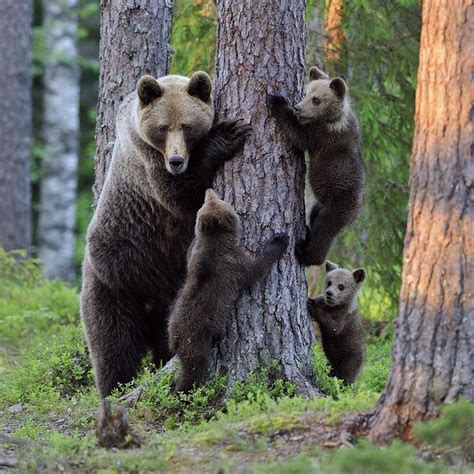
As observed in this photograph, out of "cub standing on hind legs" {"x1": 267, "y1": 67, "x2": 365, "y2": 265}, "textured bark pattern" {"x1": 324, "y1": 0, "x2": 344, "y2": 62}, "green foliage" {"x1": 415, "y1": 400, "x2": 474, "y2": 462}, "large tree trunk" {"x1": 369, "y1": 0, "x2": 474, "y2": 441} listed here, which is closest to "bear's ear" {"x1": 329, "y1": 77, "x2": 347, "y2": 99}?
"cub standing on hind legs" {"x1": 267, "y1": 67, "x2": 365, "y2": 265}

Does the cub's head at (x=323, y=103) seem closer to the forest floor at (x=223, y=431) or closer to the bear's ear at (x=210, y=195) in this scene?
the bear's ear at (x=210, y=195)

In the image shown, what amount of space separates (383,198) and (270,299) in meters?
4.55

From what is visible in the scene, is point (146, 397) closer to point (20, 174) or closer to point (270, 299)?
point (270, 299)

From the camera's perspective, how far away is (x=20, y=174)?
1853 centimetres

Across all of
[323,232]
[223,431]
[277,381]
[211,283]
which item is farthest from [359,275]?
[223,431]

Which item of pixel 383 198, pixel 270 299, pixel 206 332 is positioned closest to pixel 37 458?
pixel 206 332

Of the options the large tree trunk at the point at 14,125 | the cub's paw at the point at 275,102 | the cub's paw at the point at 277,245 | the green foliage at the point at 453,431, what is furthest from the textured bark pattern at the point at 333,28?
the large tree trunk at the point at 14,125

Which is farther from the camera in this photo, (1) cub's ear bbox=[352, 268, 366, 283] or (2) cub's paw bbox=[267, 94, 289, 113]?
(1) cub's ear bbox=[352, 268, 366, 283]

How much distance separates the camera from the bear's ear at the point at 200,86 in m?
7.88

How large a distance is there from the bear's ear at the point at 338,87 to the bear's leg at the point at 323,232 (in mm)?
879

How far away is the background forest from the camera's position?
5551mm

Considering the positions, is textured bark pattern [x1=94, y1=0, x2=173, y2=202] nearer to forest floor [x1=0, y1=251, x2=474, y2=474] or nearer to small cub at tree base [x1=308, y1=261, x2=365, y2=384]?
forest floor [x1=0, y1=251, x2=474, y2=474]

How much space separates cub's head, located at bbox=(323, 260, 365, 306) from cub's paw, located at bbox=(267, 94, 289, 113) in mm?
1680

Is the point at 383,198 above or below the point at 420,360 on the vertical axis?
above
